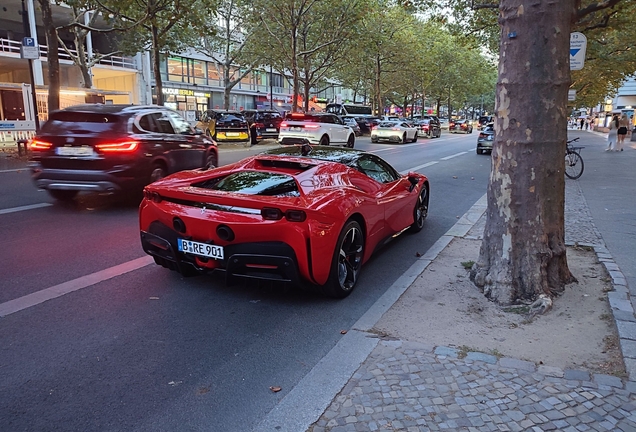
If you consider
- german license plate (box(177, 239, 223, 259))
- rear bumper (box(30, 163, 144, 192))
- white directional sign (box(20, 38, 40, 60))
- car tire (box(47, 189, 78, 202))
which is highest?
white directional sign (box(20, 38, 40, 60))

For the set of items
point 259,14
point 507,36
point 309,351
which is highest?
point 259,14

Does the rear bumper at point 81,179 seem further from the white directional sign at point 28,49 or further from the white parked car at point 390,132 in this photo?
the white parked car at point 390,132

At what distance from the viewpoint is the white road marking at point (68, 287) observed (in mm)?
4332

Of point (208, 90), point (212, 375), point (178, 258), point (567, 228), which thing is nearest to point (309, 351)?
point (212, 375)

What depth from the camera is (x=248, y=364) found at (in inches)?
138

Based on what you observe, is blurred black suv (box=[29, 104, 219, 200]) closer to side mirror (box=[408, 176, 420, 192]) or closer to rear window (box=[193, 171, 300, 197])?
rear window (box=[193, 171, 300, 197])

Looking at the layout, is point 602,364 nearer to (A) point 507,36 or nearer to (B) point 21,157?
(A) point 507,36

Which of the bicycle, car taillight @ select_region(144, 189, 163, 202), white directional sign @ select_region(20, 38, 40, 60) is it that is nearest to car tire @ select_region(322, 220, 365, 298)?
car taillight @ select_region(144, 189, 163, 202)

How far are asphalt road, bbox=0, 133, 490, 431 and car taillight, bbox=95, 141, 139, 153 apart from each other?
1.87 meters

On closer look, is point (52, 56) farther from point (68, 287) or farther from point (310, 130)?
point (68, 287)

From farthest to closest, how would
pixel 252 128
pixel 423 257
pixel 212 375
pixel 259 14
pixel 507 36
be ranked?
pixel 259 14, pixel 252 128, pixel 423 257, pixel 507 36, pixel 212 375

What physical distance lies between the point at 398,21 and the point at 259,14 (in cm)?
1459

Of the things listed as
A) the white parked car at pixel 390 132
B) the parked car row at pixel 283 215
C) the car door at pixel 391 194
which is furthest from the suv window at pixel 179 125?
the white parked car at pixel 390 132

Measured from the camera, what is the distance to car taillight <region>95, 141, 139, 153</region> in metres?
7.96
